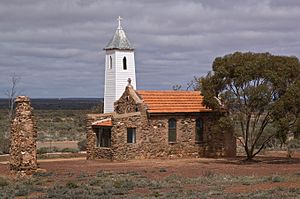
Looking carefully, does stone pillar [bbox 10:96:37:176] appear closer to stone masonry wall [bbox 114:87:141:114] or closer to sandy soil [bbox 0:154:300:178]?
sandy soil [bbox 0:154:300:178]

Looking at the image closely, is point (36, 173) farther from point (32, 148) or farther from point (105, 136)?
point (105, 136)

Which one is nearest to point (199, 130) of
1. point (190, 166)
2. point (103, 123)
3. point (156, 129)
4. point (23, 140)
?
point (156, 129)

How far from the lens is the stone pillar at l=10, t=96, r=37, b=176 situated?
29.2 meters

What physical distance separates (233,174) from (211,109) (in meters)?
11.7

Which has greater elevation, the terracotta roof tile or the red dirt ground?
the terracotta roof tile

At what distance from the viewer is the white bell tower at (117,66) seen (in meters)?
49.5

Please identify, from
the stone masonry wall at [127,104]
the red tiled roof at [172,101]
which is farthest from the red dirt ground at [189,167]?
the stone masonry wall at [127,104]

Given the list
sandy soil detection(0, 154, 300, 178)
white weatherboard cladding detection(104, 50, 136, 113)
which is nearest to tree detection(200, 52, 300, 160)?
sandy soil detection(0, 154, 300, 178)

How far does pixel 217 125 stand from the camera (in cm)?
3969

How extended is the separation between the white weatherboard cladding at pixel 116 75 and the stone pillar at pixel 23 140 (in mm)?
19871

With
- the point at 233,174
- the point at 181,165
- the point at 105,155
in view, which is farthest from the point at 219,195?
the point at 105,155

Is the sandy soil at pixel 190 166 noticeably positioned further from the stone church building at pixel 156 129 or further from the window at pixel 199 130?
the window at pixel 199 130

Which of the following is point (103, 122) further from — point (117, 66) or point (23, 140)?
point (23, 140)

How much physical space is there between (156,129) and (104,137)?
11.4ft
